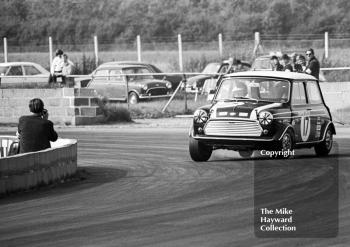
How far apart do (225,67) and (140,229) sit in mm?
28048

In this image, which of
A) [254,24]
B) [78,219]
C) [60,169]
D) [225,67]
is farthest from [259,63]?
[254,24]

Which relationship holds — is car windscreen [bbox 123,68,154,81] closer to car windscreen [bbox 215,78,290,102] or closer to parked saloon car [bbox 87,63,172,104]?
parked saloon car [bbox 87,63,172,104]

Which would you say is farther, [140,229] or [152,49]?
[152,49]

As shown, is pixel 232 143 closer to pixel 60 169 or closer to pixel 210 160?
pixel 210 160

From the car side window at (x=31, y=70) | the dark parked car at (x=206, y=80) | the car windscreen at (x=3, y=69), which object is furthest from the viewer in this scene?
the car side window at (x=31, y=70)

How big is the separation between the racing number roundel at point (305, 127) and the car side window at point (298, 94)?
0.32 metres

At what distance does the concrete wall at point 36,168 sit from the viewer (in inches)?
572

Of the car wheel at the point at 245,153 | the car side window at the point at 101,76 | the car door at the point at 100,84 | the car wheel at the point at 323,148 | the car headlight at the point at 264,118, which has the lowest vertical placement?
the car wheel at the point at 245,153

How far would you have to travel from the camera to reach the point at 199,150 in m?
19.0

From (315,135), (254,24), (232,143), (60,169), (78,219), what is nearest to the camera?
(78,219)

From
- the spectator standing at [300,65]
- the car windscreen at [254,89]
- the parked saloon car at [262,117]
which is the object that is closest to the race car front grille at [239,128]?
the parked saloon car at [262,117]

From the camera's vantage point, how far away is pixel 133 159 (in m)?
19.9

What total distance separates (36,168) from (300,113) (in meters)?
6.00

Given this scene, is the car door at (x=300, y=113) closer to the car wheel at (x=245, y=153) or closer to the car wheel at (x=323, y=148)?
the car wheel at (x=323, y=148)
